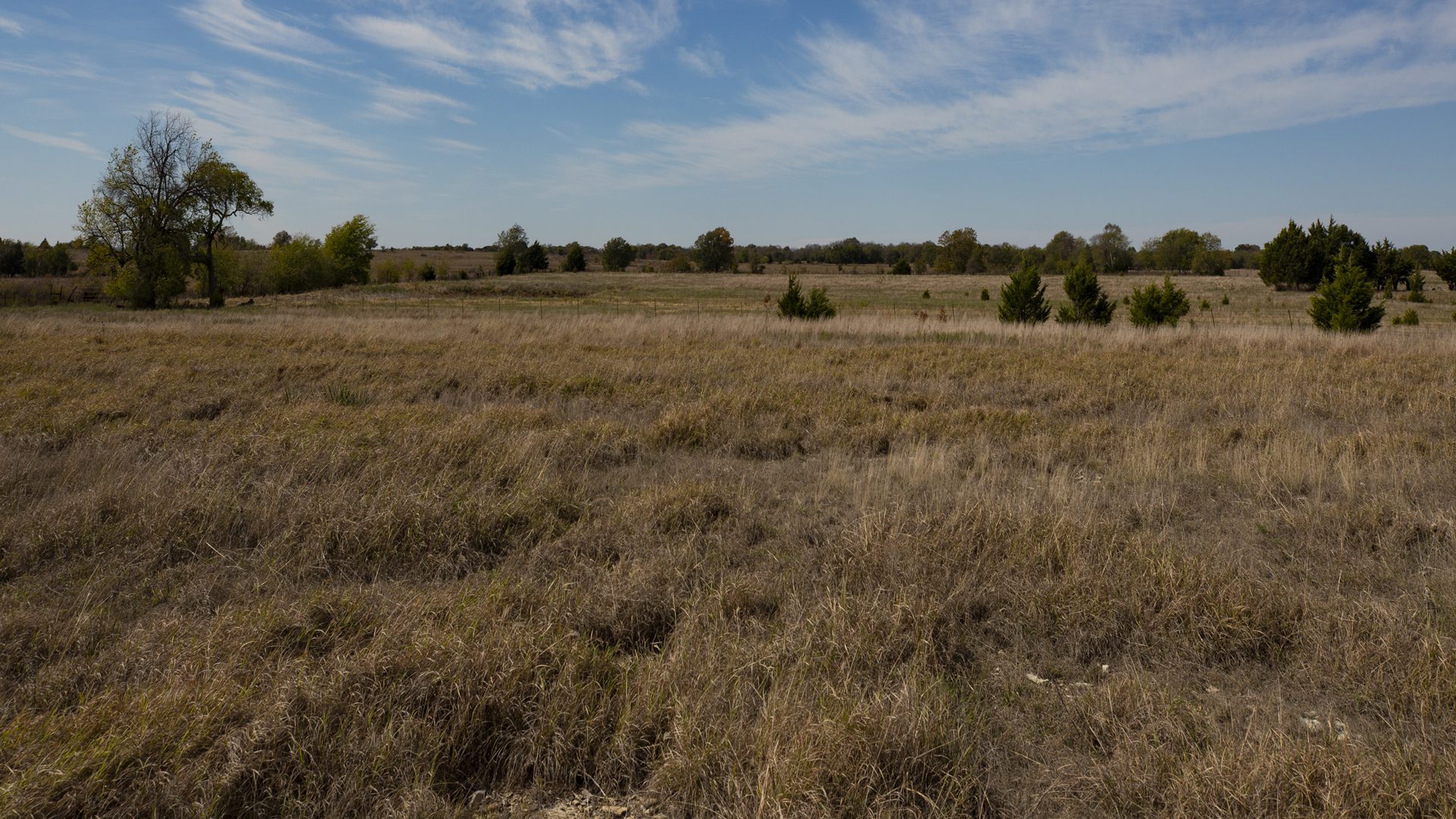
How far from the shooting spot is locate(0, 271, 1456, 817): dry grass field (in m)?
2.59

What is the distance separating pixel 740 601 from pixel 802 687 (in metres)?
0.97

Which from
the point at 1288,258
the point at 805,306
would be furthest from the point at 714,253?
the point at 805,306

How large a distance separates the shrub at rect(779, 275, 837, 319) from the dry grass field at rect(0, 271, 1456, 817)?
16697 millimetres

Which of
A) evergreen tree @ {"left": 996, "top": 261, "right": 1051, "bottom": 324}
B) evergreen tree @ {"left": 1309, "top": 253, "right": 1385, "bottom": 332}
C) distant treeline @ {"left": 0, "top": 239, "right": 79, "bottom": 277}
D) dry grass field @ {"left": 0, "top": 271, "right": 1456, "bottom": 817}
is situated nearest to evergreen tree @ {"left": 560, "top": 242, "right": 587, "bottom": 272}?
distant treeline @ {"left": 0, "top": 239, "right": 79, "bottom": 277}

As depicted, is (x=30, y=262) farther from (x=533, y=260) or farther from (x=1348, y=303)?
(x=1348, y=303)

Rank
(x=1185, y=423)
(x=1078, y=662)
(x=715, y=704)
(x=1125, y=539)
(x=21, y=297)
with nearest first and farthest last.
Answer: (x=715, y=704)
(x=1078, y=662)
(x=1125, y=539)
(x=1185, y=423)
(x=21, y=297)

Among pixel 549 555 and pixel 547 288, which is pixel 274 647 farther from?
pixel 547 288

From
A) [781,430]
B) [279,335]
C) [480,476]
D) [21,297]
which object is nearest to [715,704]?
[480,476]

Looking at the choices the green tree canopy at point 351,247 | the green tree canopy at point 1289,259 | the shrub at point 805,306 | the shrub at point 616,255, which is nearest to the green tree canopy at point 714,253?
the shrub at point 616,255

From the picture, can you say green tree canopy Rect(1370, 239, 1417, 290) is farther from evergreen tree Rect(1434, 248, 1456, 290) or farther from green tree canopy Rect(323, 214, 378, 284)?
green tree canopy Rect(323, 214, 378, 284)

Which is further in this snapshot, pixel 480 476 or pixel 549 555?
pixel 480 476

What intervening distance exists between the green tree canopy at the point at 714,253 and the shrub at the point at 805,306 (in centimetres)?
8391

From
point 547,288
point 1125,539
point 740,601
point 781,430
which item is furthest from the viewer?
point 547,288

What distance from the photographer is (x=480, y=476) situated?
615cm
